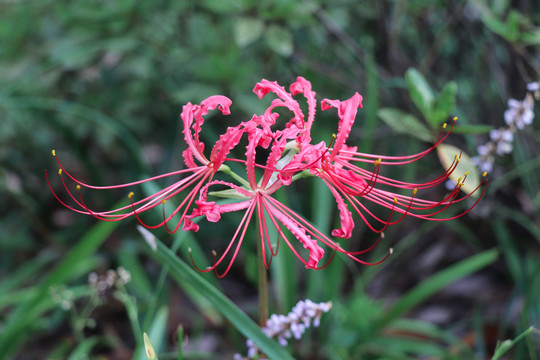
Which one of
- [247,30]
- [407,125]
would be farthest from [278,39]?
[407,125]

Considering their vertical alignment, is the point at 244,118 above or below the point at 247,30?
below

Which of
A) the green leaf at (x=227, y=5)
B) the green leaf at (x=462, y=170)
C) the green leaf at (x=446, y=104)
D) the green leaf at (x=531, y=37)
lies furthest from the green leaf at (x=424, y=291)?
the green leaf at (x=227, y=5)

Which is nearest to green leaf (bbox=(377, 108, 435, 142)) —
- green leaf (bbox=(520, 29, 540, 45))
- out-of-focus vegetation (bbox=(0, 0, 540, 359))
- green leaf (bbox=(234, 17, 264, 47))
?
out-of-focus vegetation (bbox=(0, 0, 540, 359))

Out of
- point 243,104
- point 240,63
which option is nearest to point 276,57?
point 240,63

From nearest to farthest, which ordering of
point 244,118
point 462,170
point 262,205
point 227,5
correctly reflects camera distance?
point 262,205
point 462,170
point 227,5
point 244,118

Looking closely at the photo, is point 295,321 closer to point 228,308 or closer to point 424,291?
point 228,308

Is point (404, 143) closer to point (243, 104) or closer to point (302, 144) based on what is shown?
point (243, 104)
